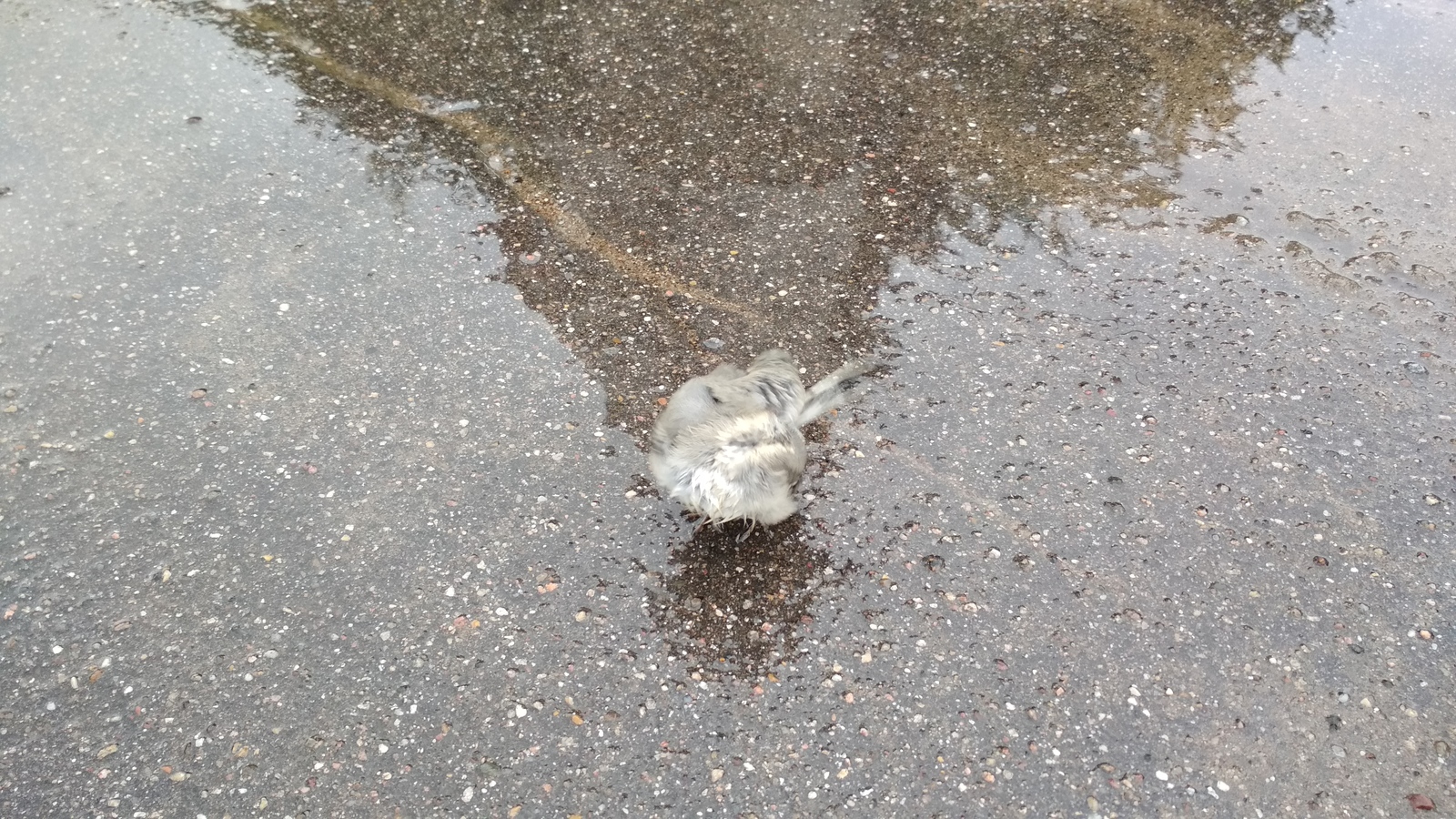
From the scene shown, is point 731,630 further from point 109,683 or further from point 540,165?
point 540,165

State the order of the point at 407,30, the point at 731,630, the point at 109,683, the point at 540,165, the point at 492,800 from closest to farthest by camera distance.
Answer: the point at 492,800 → the point at 109,683 → the point at 731,630 → the point at 540,165 → the point at 407,30

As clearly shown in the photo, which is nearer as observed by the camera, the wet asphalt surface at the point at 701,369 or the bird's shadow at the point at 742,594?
the wet asphalt surface at the point at 701,369


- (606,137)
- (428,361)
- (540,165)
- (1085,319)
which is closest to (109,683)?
(428,361)

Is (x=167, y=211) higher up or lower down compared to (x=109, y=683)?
higher up

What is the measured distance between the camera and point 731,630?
3146 millimetres

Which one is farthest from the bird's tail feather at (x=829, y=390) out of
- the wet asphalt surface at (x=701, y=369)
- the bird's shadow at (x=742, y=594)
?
the bird's shadow at (x=742, y=594)

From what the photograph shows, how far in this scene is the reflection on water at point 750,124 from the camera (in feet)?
14.2

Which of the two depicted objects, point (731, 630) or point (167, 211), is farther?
point (167, 211)

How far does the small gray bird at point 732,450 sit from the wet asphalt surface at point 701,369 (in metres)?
0.33

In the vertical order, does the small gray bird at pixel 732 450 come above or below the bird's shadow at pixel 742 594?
above

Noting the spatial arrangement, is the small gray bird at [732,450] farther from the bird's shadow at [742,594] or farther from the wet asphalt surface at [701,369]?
the wet asphalt surface at [701,369]

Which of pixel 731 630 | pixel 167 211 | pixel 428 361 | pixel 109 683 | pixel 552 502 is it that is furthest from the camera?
pixel 167 211

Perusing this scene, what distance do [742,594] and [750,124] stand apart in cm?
307

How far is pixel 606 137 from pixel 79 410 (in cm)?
Result: 287
